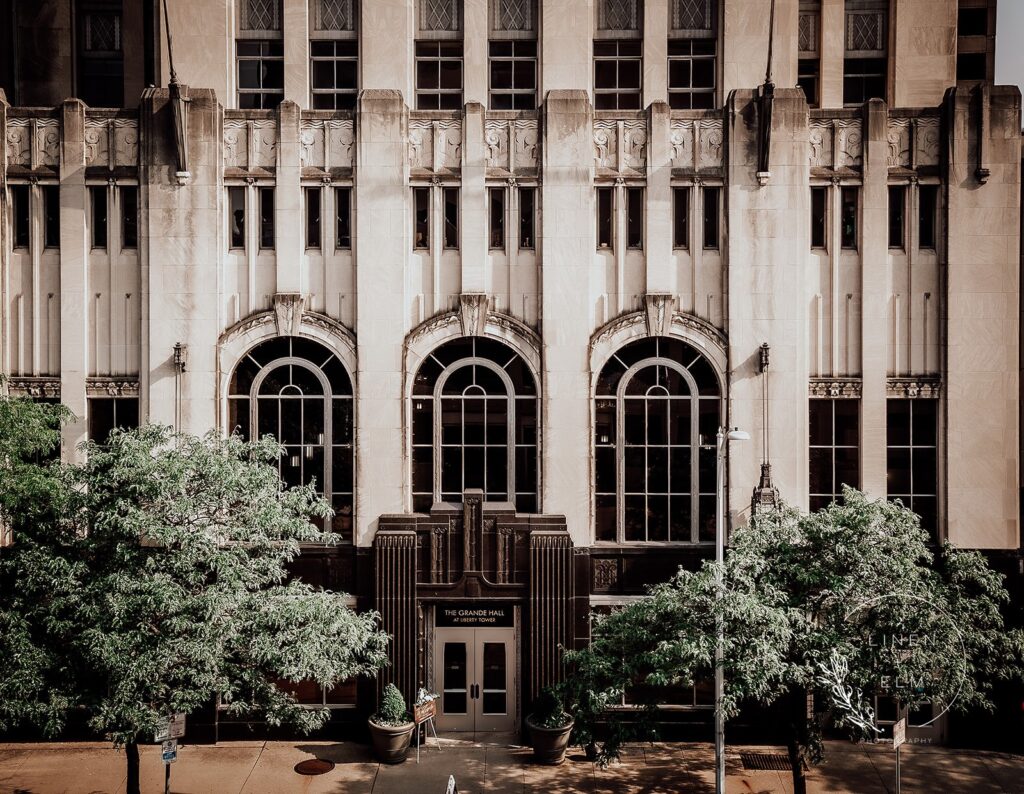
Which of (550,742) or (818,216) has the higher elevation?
(818,216)

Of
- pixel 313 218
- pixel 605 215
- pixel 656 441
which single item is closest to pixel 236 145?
pixel 313 218

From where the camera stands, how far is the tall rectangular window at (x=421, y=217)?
76.2ft

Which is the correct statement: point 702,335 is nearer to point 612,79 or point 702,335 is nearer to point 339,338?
point 612,79

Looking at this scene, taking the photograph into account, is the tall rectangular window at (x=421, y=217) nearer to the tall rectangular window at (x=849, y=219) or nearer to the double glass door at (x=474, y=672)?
the double glass door at (x=474, y=672)

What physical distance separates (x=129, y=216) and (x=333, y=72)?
6.88 metres

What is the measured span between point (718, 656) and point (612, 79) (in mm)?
16141

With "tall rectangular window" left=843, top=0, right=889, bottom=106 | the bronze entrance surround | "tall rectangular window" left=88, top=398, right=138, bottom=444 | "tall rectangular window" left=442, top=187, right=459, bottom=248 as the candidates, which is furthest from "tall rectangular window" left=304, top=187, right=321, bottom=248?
"tall rectangular window" left=843, top=0, right=889, bottom=106

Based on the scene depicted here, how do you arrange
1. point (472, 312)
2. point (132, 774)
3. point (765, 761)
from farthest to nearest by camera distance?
point (472, 312)
point (765, 761)
point (132, 774)

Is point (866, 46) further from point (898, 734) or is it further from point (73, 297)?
point (73, 297)

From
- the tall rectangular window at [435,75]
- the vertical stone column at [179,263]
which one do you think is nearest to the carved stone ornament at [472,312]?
the tall rectangular window at [435,75]

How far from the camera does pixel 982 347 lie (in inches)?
904

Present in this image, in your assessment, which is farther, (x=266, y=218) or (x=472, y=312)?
(x=266, y=218)

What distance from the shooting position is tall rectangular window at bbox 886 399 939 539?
23438mm

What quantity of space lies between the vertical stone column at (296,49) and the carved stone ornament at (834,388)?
1590 cm
